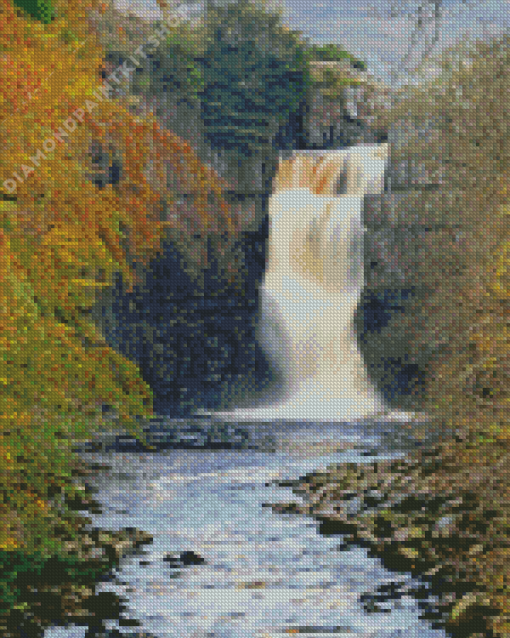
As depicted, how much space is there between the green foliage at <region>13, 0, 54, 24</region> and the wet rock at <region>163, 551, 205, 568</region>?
19.7 feet

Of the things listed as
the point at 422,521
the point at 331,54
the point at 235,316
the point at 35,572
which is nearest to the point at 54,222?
the point at 35,572

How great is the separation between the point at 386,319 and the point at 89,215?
79.2ft

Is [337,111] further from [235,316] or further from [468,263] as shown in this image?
[468,263]

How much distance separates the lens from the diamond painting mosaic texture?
7.16 m

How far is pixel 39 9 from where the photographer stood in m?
7.45

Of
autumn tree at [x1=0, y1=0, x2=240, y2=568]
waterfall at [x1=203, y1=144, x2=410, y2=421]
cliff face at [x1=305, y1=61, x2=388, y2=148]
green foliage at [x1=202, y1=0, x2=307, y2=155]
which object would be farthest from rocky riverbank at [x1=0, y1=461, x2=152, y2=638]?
cliff face at [x1=305, y1=61, x2=388, y2=148]

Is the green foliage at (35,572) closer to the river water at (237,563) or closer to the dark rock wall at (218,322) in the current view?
the river water at (237,563)

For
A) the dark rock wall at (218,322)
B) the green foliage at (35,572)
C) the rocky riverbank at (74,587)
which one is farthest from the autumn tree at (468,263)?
the green foliage at (35,572)

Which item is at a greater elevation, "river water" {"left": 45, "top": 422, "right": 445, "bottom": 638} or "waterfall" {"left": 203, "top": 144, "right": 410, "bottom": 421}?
"waterfall" {"left": 203, "top": 144, "right": 410, "bottom": 421}

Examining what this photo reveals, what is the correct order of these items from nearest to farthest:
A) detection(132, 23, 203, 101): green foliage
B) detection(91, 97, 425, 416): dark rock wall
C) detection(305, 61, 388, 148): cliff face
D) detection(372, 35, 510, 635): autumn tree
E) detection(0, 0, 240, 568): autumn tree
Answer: detection(0, 0, 240, 568): autumn tree → detection(372, 35, 510, 635): autumn tree → detection(91, 97, 425, 416): dark rock wall → detection(132, 23, 203, 101): green foliage → detection(305, 61, 388, 148): cliff face

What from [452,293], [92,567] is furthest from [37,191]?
[452,293]

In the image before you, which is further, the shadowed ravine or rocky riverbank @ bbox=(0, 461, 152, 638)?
the shadowed ravine

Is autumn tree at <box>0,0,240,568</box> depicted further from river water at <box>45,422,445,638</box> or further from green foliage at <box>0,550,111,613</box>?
river water at <box>45,422,445,638</box>

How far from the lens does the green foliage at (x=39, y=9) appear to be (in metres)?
7.43
